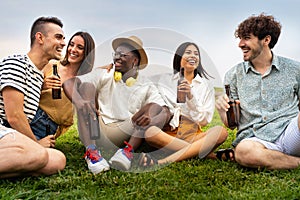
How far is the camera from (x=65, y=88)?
4.80 m

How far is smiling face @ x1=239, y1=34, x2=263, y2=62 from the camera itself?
15.1ft

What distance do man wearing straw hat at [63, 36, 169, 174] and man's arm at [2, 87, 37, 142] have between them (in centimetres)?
66

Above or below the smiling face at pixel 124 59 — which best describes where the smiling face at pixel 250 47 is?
above

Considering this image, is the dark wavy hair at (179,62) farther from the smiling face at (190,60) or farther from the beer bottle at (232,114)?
the beer bottle at (232,114)

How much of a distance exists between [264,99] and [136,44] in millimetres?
1492

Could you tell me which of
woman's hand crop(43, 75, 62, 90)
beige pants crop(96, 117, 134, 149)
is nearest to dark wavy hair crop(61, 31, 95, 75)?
woman's hand crop(43, 75, 62, 90)

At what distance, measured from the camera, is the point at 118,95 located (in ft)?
15.3

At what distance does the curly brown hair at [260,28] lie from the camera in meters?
4.61

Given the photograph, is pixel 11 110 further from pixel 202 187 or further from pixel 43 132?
pixel 202 187

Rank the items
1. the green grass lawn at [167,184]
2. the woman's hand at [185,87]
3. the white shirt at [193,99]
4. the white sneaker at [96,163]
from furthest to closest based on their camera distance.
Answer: the woman's hand at [185,87] → the white shirt at [193,99] → the white sneaker at [96,163] → the green grass lawn at [167,184]

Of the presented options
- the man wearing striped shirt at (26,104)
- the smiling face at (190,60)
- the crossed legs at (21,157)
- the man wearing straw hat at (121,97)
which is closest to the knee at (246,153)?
the man wearing straw hat at (121,97)

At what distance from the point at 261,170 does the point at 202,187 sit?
0.89 metres

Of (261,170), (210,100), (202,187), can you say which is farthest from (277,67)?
(202,187)

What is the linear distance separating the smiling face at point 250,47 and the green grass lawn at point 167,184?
122cm
